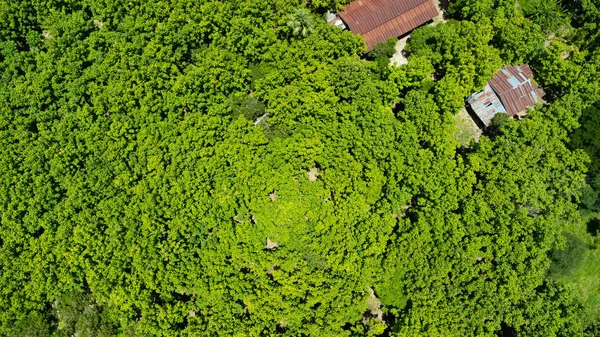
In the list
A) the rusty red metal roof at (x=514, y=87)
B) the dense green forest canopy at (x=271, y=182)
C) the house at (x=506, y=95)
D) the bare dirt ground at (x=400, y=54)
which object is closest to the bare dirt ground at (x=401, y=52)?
the bare dirt ground at (x=400, y=54)

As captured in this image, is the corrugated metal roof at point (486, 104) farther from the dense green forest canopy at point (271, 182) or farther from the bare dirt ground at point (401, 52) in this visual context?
the bare dirt ground at point (401, 52)

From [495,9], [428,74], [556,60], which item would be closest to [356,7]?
[428,74]

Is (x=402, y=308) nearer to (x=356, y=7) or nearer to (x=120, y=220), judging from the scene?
(x=120, y=220)

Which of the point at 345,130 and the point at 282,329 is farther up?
the point at 345,130

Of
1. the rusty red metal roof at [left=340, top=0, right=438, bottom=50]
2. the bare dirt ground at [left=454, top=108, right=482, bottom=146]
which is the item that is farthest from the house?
the rusty red metal roof at [left=340, top=0, right=438, bottom=50]

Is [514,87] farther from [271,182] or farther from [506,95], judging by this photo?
[271,182]

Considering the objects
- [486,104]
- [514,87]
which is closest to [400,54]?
[486,104]
